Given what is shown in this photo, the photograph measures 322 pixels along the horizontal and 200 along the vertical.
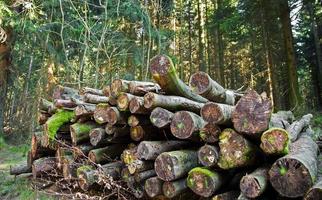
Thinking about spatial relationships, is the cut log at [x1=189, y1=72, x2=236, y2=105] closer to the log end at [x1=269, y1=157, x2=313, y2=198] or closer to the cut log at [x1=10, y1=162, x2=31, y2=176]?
the log end at [x1=269, y1=157, x2=313, y2=198]

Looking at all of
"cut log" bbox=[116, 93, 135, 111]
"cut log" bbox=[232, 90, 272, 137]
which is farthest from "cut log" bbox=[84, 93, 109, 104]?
"cut log" bbox=[232, 90, 272, 137]

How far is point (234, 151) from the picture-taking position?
4105 mm

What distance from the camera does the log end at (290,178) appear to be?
3648 millimetres

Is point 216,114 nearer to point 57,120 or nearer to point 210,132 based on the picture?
point 210,132

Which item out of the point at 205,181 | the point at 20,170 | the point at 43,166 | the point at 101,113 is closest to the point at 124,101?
the point at 101,113

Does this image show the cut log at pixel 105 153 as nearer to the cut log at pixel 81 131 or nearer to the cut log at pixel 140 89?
the cut log at pixel 81 131

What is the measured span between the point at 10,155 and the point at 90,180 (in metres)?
6.57

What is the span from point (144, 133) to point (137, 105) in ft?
1.79

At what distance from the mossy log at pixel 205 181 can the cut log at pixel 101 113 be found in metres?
1.69

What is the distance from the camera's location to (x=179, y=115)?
4602 mm

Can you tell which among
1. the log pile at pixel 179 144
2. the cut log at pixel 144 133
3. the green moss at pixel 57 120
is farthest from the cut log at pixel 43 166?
the cut log at pixel 144 133

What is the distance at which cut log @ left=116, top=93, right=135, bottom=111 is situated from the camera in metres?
4.97

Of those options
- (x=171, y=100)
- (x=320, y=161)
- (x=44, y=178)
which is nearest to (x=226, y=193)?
(x=171, y=100)

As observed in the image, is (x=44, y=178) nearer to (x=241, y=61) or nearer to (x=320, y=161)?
(x=320, y=161)
